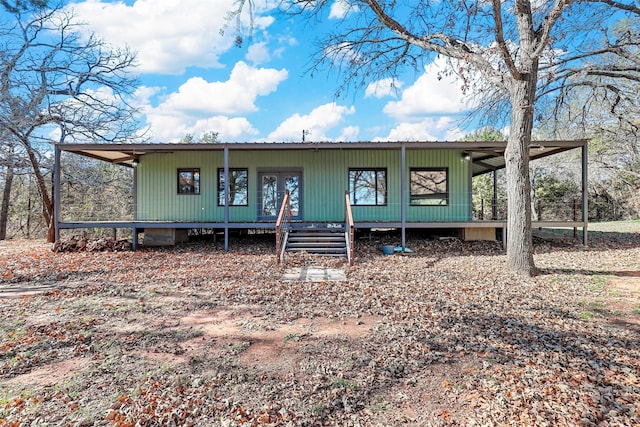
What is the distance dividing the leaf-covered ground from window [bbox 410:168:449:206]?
18.4ft

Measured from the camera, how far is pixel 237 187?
13.5 metres

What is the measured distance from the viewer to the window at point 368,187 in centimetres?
1322

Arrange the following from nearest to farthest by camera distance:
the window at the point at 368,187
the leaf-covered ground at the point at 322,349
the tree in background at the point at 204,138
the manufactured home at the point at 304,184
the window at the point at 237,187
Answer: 1. the leaf-covered ground at the point at 322,349
2. the manufactured home at the point at 304,184
3. the window at the point at 368,187
4. the window at the point at 237,187
5. the tree in background at the point at 204,138

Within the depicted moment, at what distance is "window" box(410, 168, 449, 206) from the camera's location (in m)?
13.1

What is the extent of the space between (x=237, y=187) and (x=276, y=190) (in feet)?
4.83

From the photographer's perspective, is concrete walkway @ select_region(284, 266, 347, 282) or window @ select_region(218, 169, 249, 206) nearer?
concrete walkway @ select_region(284, 266, 347, 282)

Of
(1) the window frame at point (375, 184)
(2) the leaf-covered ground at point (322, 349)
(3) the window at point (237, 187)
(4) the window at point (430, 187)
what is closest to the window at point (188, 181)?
(3) the window at point (237, 187)

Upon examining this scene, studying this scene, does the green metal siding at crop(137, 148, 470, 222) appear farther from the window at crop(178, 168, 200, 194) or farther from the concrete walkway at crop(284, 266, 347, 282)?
the concrete walkway at crop(284, 266, 347, 282)

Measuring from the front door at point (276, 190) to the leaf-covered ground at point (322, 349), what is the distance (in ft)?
18.8

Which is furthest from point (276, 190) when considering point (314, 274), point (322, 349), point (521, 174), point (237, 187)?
point (322, 349)

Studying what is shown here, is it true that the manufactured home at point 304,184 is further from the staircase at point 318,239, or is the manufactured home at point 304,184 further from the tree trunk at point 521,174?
the tree trunk at point 521,174

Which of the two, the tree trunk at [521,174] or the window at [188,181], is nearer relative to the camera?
the tree trunk at [521,174]

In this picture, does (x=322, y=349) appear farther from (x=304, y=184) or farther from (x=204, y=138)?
(x=204, y=138)

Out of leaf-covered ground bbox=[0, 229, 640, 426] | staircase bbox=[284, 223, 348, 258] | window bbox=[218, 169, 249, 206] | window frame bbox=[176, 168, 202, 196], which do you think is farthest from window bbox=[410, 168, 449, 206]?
window frame bbox=[176, 168, 202, 196]
